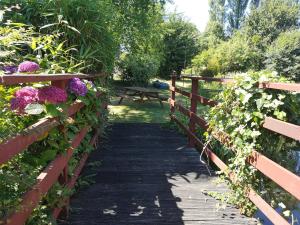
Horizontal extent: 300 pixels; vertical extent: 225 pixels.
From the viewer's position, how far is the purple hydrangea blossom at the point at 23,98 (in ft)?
6.82

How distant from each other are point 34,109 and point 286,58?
23.0 meters

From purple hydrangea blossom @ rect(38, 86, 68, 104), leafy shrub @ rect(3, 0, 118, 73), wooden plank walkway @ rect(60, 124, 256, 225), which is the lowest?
wooden plank walkway @ rect(60, 124, 256, 225)

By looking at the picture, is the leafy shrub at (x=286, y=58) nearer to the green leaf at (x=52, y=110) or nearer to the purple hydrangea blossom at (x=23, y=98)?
the green leaf at (x=52, y=110)

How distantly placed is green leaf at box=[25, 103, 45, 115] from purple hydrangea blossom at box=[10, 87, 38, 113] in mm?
36

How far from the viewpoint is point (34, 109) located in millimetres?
2105

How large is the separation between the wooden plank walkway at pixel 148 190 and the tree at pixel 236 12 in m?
46.6

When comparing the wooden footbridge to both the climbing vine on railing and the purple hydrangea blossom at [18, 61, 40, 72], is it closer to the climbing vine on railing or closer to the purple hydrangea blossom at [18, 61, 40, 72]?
the climbing vine on railing

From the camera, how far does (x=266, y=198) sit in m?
3.02

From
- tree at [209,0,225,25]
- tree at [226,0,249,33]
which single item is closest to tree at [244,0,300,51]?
tree at [226,0,249,33]

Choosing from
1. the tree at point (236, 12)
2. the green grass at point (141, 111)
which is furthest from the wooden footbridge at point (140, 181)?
the tree at point (236, 12)

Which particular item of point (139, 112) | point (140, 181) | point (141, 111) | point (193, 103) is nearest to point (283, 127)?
point (140, 181)

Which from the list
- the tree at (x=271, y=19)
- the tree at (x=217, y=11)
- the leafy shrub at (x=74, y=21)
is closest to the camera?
the leafy shrub at (x=74, y=21)

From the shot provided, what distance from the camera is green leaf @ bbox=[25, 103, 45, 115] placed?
2.07 metres

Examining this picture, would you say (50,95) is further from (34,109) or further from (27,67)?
(27,67)
